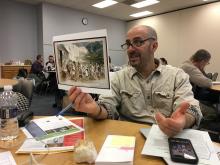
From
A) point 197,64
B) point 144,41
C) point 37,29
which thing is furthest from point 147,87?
point 37,29

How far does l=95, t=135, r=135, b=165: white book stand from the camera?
0.73m

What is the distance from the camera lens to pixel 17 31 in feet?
23.9

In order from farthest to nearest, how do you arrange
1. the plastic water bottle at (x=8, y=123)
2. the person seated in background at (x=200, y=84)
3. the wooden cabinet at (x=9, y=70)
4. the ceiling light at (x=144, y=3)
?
the ceiling light at (x=144, y=3)
the wooden cabinet at (x=9, y=70)
the person seated in background at (x=200, y=84)
the plastic water bottle at (x=8, y=123)

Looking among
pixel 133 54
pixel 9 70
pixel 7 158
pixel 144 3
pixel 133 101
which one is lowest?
Result: pixel 7 158

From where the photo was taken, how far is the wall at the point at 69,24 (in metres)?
7.40

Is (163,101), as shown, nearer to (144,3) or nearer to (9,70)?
(9,70)

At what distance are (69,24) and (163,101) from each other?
721 centimetres

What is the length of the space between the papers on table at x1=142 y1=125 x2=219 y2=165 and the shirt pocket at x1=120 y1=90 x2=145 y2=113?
0.38 meters

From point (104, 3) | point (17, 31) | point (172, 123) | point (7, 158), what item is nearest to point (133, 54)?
point (172, 123)

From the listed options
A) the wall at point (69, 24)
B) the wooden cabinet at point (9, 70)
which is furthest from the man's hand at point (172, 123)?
the wooden cabinet at point (9, 70)

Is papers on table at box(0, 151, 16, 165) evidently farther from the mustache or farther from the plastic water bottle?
the mustache

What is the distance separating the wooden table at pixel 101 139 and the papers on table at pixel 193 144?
0.03m

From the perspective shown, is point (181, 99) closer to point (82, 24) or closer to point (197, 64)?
point (197, 64)

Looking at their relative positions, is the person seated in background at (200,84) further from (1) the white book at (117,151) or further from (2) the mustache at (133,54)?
(1) the white book at (117,151)
